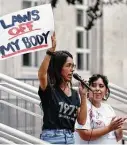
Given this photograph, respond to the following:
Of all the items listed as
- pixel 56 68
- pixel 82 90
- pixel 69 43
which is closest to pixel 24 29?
pixel 56 68

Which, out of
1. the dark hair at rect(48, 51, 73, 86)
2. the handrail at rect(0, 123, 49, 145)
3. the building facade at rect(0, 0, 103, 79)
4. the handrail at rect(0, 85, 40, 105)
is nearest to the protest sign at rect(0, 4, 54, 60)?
the dark hair at rect(48, 51, 73, 86)

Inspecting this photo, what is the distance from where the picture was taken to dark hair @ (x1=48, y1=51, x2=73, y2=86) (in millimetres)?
4957

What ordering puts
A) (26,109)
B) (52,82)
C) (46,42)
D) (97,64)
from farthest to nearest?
(97,64) → (26,109) → (46,42) → (52,82)

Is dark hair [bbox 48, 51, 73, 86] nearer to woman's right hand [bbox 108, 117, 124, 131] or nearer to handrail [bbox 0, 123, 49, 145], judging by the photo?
handrail [bbox 0, 123, 49, 145]

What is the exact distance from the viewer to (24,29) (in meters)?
5.53

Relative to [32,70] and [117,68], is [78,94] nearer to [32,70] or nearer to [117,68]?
[32,70]

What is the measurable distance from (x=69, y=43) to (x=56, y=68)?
10.7 metres

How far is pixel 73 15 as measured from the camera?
15.8m

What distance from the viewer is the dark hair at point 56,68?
4957mm

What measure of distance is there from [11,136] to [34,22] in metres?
1.08

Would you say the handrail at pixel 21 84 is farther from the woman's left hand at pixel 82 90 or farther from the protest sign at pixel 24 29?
the woman's left hand at pixel 82 90

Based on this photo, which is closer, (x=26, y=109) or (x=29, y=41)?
(x=29, y=41)

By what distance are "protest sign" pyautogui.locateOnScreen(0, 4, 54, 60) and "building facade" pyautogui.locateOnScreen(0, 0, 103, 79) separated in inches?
342

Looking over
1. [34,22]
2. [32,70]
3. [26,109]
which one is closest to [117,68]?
[32,70]
